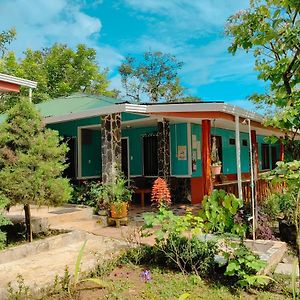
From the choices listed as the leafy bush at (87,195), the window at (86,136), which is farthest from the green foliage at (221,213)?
the window at (86,136)

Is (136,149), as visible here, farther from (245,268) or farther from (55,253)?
(245,268)

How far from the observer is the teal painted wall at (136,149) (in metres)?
12.2

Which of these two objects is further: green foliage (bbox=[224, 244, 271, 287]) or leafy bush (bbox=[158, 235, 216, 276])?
leafy bush (bbox=[158, 235, 216, 276])

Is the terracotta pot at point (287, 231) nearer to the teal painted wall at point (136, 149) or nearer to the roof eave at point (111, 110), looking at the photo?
the roof eave at point (111, 110)

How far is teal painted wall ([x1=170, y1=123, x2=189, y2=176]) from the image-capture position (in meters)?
11.2

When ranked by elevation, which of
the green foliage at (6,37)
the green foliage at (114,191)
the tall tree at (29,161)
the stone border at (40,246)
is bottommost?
the stone border at (40,246)

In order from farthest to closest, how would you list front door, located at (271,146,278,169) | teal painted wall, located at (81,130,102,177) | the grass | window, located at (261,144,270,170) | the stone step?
front door, located at (271,146,278,169)
window, located at (261,144,270,170)
teal painted wall, located at (81,130,102,177)
the stone step
the grass

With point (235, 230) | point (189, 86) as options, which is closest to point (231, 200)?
point (235, 230)

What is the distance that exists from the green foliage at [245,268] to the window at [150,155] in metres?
7.73

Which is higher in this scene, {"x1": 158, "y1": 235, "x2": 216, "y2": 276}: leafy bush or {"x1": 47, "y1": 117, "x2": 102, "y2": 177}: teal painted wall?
{"x1": 47, "y1": 117, "x2": 102, "y2": 177}: teal painted wall

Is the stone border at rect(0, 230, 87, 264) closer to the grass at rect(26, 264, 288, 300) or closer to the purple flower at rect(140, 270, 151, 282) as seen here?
the grass at rect(26, 264, 288, 300)

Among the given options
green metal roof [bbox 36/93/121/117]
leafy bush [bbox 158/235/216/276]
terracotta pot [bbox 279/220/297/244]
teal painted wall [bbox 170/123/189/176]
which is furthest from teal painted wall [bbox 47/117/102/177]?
leafy bush [bbox 158/235/216/276]

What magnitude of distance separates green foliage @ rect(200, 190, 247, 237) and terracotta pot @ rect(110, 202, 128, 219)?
135 inches

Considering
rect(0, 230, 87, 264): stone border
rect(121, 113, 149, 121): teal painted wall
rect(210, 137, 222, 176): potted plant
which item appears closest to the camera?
rect(0, 230, 87, 264): stone border
